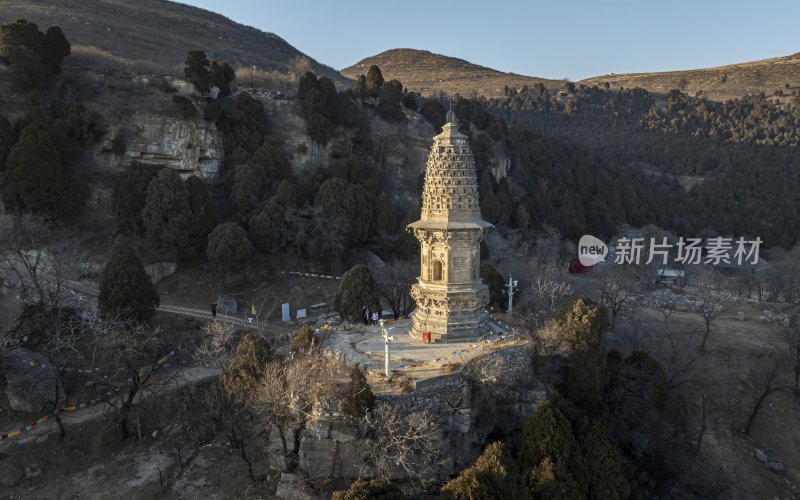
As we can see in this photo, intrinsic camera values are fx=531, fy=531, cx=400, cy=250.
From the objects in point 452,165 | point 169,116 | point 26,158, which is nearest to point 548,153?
point 169,116

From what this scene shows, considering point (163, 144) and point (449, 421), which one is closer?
point (449, 421)

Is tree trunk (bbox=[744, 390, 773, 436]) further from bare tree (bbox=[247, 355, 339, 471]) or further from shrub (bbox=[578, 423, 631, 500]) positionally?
bare tree (bbox=[247, 355, 339, 471])

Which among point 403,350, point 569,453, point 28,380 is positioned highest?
point 403,350

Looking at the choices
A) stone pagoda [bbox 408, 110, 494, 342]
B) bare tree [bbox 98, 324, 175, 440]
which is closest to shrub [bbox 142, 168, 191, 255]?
bare tree [bbox 98, 324, 175, 440]

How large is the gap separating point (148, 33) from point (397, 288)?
215ft

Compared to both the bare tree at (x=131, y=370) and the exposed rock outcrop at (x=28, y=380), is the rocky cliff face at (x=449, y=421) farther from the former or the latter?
the exposed rock outcrop at (x=28, y=380)

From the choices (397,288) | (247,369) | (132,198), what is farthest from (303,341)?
(132,198)

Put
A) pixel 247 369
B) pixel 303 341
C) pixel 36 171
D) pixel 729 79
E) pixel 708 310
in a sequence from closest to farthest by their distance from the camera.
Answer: pixel 247 369
pixel 303 341
pixel 36 171
pixel 708 310
pixel 729 79

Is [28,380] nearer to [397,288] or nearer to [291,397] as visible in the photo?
[291,397]

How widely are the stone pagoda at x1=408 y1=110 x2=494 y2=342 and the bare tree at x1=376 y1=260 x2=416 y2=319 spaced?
303 inches

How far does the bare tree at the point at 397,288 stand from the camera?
95.0ft

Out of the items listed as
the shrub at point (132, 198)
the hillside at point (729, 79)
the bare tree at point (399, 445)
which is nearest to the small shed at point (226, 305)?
the shrub at point (132, 198)

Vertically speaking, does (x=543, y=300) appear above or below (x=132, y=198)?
below

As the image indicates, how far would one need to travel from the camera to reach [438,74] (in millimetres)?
127750
